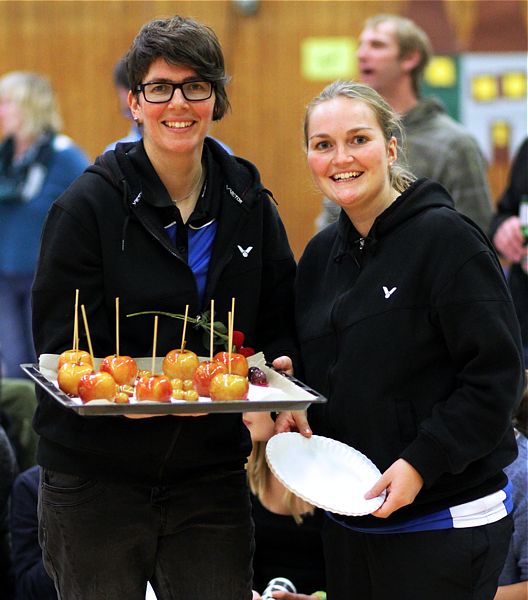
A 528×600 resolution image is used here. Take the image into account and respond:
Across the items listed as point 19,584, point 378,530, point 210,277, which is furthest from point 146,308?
point 19,584

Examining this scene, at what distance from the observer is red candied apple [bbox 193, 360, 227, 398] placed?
7.38 ft

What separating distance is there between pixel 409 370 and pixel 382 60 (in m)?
2.55

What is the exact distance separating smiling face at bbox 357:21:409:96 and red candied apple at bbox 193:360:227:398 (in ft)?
8.44

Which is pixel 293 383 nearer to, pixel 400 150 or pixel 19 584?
pixel 400 150

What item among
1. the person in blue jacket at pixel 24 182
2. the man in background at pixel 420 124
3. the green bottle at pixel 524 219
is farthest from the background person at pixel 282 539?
the person in blue jacket at pixel 24 182

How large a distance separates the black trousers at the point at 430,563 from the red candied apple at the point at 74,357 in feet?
2.43

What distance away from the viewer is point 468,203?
4.33 meters

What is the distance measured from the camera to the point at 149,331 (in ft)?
7.71

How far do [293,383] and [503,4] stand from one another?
17.7 ft

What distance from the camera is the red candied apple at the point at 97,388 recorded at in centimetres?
213

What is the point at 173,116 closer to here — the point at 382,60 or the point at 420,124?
the point at 420,124

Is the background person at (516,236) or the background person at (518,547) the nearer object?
the background person at (518,547)

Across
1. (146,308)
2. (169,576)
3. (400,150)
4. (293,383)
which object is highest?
(400,150)

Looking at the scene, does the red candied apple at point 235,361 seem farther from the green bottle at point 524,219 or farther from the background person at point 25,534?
the green bottle at point 524,219
